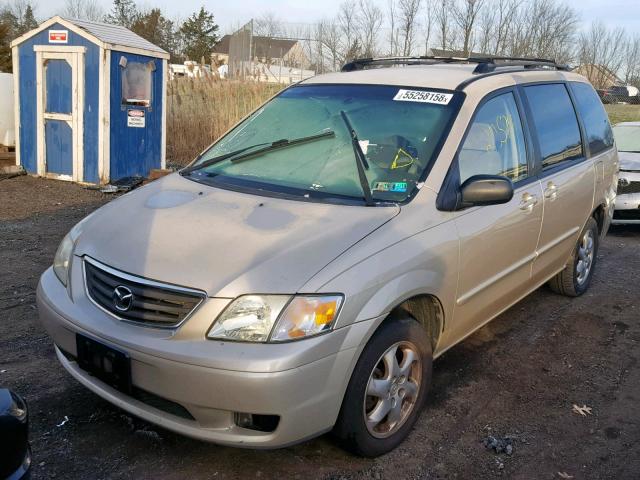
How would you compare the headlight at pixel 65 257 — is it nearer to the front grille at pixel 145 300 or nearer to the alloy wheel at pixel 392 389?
the front grille at pixel 145 300

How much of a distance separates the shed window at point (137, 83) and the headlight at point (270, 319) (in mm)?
8172

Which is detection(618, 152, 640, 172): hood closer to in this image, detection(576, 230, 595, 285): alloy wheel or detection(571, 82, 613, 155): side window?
detection(571, 82, 613, 155): side window

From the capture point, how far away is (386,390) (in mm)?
2990

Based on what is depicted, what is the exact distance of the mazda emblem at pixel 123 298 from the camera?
2.74m

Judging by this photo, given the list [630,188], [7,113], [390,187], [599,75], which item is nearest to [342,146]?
[390,187]

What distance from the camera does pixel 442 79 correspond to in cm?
388

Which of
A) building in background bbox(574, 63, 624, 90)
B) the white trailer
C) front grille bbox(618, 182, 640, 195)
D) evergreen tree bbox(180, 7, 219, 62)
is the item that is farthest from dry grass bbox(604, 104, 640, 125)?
evergreen tree bbox(180, 7, 219, 62)

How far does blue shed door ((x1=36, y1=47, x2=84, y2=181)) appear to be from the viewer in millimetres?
9562

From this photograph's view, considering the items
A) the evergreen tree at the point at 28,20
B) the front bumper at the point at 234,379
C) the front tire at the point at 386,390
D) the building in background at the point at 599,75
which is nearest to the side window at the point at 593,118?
the front tire at the point at 386,390

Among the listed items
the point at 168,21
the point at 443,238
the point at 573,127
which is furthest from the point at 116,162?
the point at 168,21

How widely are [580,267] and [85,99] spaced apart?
751 cm

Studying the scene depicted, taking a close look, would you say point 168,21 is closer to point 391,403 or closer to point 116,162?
point 116,162

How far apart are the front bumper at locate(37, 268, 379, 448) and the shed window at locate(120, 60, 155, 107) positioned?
25.7 feet

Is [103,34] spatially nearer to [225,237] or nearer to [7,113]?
[7,113]
